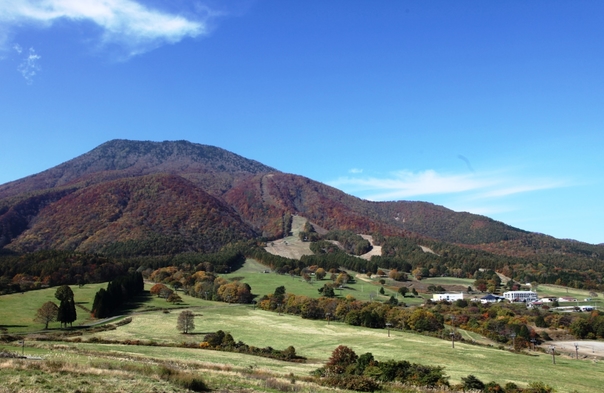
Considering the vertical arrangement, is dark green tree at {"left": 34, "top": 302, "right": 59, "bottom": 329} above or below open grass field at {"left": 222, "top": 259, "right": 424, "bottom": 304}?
below

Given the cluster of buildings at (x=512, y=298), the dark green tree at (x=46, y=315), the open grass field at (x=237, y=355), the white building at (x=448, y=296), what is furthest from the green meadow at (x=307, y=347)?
the cluster of buildings at (x=512, y=298)

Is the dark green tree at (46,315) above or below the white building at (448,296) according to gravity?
below

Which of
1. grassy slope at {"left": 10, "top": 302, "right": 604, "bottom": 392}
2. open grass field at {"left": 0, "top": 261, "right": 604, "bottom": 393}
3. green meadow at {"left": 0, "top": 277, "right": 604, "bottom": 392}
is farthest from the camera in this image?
grassy slope at {"left": 10, "top": 302, "right": 604, "bottom": 392}

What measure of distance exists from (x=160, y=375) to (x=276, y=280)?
416ft

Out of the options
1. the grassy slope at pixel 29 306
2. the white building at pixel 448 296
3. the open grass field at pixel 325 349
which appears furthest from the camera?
the white building at pixel 448 296

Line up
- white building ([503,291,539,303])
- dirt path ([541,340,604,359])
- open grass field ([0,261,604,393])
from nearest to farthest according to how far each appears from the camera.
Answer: open grass field ([0,261,604,393]) → dirt path ([541,340,604,359]) → white building ([503,291,539,303])

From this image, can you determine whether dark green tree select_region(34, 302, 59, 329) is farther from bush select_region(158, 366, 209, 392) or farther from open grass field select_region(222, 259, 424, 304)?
open grass field select_region(222, 259, 424, 304)

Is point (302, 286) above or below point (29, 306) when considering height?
above

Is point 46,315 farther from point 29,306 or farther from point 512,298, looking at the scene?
point 512,298

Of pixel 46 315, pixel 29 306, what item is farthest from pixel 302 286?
pixel 46 315

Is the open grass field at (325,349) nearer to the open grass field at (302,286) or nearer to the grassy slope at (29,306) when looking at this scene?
the grassy slope at (29,306)

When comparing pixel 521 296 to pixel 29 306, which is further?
pixel 521 296

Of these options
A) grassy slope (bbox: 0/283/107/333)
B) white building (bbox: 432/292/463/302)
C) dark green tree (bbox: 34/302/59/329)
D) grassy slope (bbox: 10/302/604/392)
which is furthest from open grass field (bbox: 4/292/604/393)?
white building (bbox: 432/292/463/302)

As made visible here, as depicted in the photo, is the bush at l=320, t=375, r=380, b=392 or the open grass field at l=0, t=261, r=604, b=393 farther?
the bush at l=320, t=375, r=380, b=392
